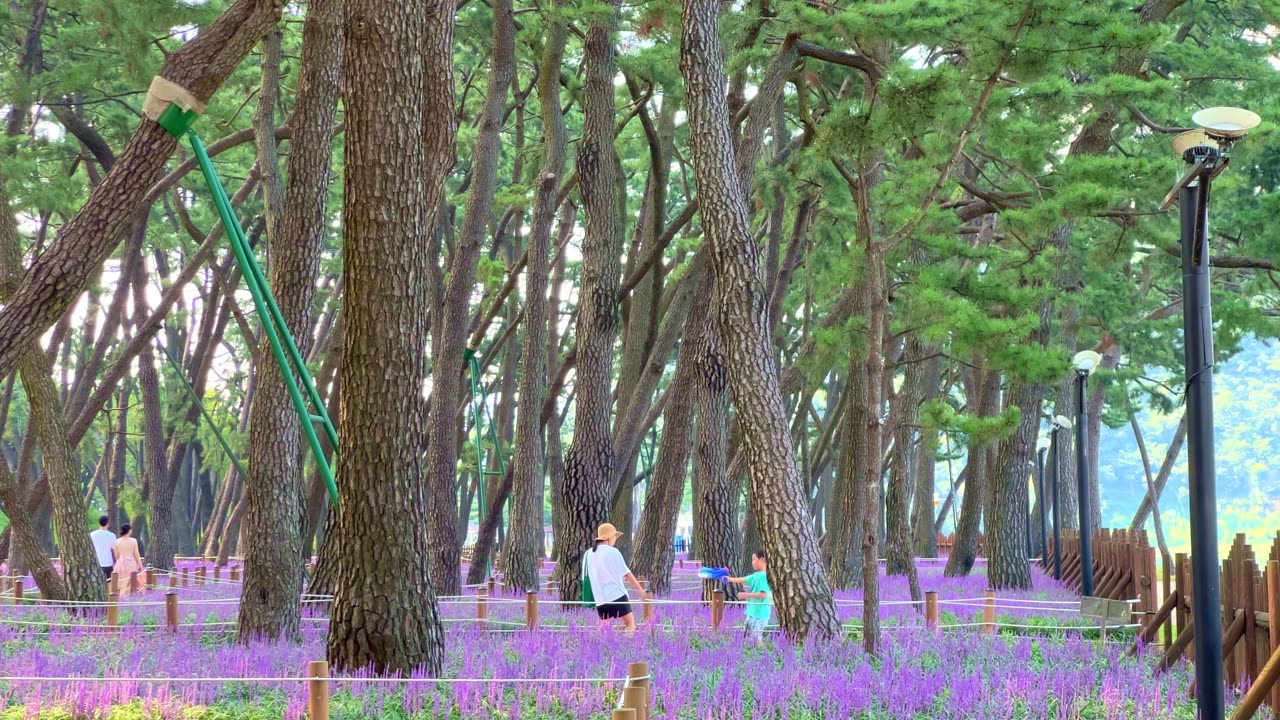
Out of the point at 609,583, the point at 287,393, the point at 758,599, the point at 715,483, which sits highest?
the point at 287,393

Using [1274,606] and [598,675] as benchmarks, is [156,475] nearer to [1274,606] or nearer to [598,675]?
[598,675]

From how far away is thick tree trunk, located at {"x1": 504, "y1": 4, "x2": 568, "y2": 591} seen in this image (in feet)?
59.4

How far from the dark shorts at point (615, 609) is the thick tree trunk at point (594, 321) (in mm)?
3780

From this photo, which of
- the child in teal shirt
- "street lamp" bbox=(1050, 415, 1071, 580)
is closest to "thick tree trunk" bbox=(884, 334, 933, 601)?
A: "street lamp" bbox=(1050, 415, 1071, 580)

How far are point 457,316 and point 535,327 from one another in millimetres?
1054

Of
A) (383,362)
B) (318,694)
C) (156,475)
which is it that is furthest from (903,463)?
(156,475)

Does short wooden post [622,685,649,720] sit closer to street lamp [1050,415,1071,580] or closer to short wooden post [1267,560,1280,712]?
short wooden post [1267,560,1280,712]

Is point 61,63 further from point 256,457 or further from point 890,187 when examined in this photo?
point 890,187

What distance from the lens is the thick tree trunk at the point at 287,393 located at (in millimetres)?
12109

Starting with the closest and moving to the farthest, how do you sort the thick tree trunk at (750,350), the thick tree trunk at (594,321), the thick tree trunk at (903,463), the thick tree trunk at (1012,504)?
the thick tree trunk at (750,350), the thick tree trunk at (594,321), the thick tree trunk at (903,463), the thick tree trunk at (1012,504)

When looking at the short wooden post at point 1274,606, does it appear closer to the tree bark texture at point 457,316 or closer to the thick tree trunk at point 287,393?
the thick tree trunk at point 287,393

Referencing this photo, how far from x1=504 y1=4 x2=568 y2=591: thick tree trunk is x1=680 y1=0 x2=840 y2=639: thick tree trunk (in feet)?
16.7

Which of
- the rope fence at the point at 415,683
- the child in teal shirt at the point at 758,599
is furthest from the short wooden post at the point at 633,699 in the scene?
the child in teal shirt at the point at 758,599

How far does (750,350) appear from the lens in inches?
470
